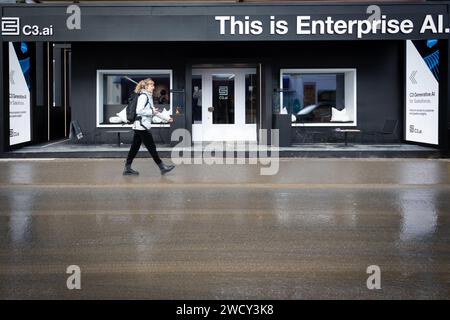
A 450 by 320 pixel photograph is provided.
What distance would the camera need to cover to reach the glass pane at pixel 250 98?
768 inches

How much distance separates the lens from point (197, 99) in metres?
19.5

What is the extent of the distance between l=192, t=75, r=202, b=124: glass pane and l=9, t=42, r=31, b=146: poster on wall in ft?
16.8

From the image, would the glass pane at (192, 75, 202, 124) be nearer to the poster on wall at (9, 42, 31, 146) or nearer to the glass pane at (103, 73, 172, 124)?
the glass pane at (103, 73, 172, 124)

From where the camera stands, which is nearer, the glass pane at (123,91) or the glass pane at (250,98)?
the glass pane at (123,91)

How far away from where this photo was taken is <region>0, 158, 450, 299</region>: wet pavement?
5.13 m

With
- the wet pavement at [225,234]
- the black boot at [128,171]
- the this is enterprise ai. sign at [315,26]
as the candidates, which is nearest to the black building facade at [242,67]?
the this is enterprise ai. sign at [315,26]

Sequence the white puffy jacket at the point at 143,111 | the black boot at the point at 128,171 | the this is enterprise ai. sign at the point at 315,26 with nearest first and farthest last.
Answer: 1. the white puffy jacket at the point at 143,111
2. the black boot at the point at 128,171
3. the this is enterprise ai. sign at the point at 315,26

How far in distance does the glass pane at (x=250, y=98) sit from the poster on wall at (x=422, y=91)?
4.83 metres

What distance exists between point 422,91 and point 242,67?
570cm

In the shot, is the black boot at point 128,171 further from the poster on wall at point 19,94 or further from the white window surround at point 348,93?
the white window surround at point 348,93

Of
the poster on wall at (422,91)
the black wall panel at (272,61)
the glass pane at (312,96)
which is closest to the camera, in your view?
the poster on wall at (422,91)

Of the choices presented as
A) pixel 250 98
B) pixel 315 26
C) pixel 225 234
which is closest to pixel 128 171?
pixel 225 234

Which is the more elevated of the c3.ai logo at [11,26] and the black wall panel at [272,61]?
the c3.ai logo at [11,26]

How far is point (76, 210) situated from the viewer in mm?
8719
